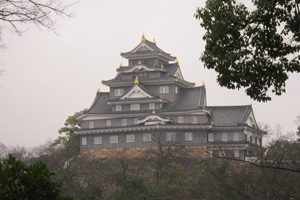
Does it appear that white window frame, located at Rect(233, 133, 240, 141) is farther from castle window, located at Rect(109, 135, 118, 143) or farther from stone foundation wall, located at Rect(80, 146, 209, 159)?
castle window, located at Rect(109, 135, 118, 143)

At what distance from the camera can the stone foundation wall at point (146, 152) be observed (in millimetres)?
46125

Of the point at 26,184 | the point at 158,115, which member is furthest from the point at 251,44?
the point at 158,115

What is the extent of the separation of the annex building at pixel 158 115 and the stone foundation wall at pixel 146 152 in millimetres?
395

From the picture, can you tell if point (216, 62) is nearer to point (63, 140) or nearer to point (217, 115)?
point (217, 115)

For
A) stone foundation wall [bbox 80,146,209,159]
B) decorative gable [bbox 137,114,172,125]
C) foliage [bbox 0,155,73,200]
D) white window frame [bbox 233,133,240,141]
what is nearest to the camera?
foliage [bbox 0,155,73,200]

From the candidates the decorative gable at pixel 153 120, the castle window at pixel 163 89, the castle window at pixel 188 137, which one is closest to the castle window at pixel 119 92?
the castle window at pixel 163 89

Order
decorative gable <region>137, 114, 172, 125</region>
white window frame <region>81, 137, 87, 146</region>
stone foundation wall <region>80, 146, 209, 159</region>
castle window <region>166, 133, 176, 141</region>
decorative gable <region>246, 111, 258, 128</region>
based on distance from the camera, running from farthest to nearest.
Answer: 1. white window frame <region>81, 137, 87, 146</region>
2. decorative gable <region>246, 111, 258, 128</region>
3. decorative gable <region>137, 114, 172, 125</region>
4. castle window <region>166, 133, 176, 141</region>
5. stone foundation wall <region>80, 146, 209, 159</region>

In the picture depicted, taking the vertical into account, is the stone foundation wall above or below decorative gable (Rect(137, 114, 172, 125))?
below

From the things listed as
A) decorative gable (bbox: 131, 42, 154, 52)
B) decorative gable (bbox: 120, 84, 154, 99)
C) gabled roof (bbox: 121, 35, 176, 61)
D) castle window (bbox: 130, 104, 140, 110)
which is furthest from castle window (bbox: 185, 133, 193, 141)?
decorative gable (bbox: 131, 42, 154, 52)

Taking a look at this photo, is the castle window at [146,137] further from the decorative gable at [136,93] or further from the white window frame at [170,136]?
the decorative gable at [136,93]

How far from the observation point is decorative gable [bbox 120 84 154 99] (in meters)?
50.3

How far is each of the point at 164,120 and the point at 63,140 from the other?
15030 mm

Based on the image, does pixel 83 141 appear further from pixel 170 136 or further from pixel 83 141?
pixel 170 136

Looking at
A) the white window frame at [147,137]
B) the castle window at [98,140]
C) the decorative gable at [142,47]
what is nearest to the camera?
the white window frame at [147,137]
